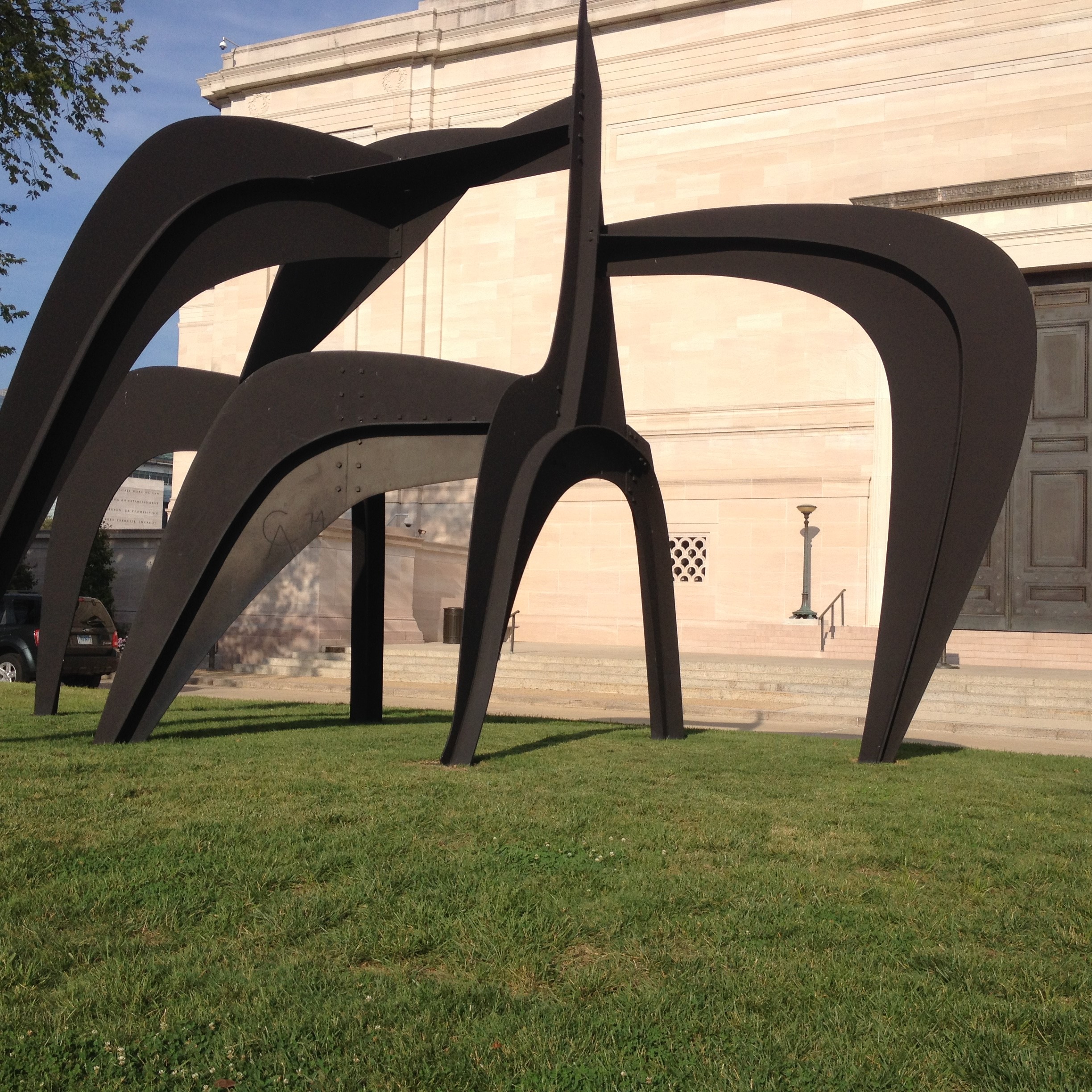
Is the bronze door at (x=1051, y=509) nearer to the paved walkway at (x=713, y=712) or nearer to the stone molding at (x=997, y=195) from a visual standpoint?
the stone molding at (x=997, y=195)

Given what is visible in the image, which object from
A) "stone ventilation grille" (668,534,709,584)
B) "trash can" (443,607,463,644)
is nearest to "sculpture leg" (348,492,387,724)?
"trash can" (443,607,463,644)

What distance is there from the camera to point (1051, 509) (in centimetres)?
2038

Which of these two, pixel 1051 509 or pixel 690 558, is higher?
pixel 1051 509

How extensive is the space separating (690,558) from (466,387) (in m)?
15.5

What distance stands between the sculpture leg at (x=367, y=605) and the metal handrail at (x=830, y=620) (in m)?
11.2

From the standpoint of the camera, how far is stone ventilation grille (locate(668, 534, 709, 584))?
23156 mm

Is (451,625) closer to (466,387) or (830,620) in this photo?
(830,620)

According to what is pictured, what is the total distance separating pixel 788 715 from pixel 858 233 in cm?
727

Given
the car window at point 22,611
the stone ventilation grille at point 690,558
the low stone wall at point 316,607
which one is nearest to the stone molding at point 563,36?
the stone ventilation grille at point 690,558

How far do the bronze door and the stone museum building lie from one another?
0.05m

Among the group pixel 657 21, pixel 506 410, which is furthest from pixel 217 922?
pixel 657 21

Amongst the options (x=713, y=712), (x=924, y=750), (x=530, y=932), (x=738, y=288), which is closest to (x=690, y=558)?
(x=738, y=288)

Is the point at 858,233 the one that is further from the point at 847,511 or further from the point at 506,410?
the point at 847,511

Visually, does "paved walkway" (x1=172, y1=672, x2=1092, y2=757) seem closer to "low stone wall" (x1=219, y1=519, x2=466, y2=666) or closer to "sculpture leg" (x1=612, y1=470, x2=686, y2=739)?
"sculpture leg" (x1=612, y1=470, x2=686, y2=739)
